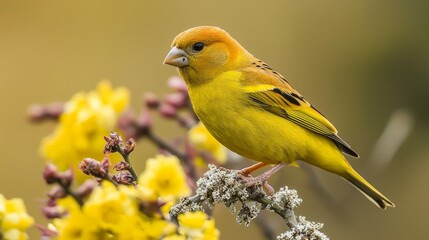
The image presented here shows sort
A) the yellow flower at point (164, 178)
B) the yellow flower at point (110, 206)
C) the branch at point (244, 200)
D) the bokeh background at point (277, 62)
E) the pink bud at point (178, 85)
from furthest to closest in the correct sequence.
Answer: the bokeh background at point (277, 62), the pink bud at point (178, 85), the branch at point (244, 200), the yellow flower at point (164, 178), the yellow flower at point (110, 206)

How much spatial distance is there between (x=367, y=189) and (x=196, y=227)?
183 cm

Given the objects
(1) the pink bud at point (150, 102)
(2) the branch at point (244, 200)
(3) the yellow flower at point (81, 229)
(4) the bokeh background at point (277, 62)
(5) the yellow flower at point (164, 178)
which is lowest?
(3) the yellow flower at point (81, 229)

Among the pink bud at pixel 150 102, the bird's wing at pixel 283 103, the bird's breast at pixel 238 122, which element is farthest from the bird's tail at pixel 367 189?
the pink bud at pixel 150 102

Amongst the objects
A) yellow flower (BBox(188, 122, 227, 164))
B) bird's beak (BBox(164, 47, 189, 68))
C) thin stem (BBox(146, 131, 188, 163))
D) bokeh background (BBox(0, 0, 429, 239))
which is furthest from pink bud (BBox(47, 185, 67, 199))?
bokeh background (BBox(0, 0, 429, 239))

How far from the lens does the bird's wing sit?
12.0ft

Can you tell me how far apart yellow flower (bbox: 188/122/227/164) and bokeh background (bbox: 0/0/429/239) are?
12.2 ft

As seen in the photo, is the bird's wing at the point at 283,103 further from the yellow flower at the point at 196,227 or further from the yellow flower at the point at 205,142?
the yellow flower at the point at 196,227

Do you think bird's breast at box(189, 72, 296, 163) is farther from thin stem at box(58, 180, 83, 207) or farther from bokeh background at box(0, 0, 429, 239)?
bokeh background at box(0, 0, 429, 239)

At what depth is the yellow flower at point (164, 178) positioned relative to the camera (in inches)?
80.4

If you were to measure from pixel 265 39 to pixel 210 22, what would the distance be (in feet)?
2.03

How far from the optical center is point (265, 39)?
873 centimetres

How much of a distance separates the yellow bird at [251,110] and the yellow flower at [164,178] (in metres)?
1.16

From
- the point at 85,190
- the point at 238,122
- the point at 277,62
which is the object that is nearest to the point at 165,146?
the point at 238,122

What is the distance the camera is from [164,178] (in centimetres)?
207
